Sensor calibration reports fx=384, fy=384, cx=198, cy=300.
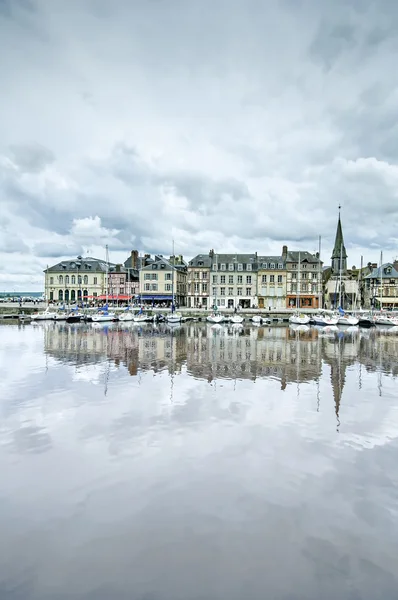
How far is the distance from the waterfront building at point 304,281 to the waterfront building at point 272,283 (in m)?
0.97

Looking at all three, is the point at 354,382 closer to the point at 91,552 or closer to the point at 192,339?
the point at 91,552

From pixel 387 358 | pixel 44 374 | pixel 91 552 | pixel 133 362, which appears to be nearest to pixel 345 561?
pixel 91 552

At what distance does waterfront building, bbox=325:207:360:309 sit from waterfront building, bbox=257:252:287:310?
490 inches

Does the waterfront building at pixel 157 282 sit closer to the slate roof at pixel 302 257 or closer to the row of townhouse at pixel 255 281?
the row of townhouse at pixel 255 281

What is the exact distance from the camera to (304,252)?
7600 centimetres

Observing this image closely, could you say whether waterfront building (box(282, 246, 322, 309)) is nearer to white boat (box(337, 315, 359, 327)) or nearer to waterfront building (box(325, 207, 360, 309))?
waterfront building (box(325, 207, 360, 309))

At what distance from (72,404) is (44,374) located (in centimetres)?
615

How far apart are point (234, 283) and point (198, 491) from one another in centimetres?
6791

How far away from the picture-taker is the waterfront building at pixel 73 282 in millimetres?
79000

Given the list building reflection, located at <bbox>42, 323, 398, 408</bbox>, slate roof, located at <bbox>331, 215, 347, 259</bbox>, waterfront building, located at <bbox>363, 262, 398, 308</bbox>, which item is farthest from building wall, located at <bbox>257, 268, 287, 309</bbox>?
building reflection, located at <bbox>42, 323, 398, 408</bbox>

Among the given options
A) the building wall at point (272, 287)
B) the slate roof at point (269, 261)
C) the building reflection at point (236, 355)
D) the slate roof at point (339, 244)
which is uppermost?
the slate roof at point (339, 244)

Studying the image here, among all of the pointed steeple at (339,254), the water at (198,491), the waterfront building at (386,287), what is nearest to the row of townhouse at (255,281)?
the pointed steeple at (339,254)

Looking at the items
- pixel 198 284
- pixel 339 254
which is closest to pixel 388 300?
pixel 339 254

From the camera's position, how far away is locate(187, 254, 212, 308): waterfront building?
247 ft
